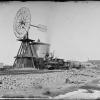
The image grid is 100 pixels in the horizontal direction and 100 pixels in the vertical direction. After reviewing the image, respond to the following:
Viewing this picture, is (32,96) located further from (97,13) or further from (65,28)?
(97,13)

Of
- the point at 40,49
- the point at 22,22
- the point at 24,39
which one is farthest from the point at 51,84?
the point at 22,22

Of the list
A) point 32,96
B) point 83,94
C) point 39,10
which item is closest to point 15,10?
point 39,10

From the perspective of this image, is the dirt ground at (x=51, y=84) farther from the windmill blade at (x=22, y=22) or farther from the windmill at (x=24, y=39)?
the windmill blade at (x=22, y=22)

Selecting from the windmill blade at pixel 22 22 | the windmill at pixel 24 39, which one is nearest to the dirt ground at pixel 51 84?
the windmill at pixel 24 39

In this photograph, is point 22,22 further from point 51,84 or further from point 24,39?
point 51,84

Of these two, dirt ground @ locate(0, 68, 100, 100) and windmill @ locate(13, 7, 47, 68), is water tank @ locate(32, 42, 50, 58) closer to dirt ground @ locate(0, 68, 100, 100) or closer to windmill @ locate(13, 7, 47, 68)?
windmill @ locate(13, 7, 47, 68)

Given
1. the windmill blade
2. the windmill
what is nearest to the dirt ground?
the windmill

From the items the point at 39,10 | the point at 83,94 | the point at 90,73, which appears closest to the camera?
the point at 83,94

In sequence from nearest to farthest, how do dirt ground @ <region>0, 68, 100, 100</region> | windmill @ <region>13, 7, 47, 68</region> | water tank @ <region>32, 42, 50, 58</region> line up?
dirt ground @ <region>0, 68, 100, 100</region>
water tank @ <region>32, 42, 50, 58</region>
windmill @ <region>13, 7, 47, 68</region>
